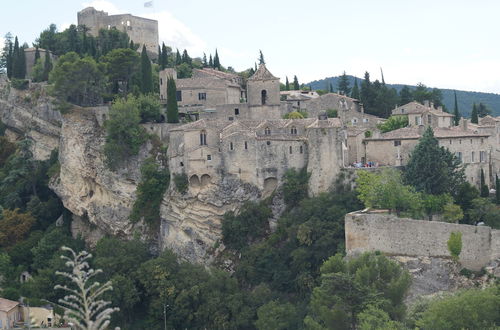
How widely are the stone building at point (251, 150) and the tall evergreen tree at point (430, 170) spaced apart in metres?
5.26

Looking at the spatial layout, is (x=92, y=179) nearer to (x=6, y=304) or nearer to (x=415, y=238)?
(x=6, y=304)

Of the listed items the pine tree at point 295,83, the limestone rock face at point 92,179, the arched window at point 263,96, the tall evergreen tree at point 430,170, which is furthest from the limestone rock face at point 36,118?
the tall evergreen tree at point 430,170

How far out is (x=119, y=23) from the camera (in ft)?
290

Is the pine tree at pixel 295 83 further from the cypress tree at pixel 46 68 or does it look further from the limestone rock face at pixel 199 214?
the limestone rock face at pixel 199 214

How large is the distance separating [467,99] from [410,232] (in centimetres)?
9823

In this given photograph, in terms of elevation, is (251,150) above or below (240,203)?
above

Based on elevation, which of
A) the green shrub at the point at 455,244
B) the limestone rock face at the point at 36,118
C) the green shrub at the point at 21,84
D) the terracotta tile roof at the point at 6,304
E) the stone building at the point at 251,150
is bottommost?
the terracotta tile roof at the point at 6,304

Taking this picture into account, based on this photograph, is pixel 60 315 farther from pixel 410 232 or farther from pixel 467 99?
pixel 467 99

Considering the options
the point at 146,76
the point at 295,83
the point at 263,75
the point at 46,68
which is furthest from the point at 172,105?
the point at 295,83

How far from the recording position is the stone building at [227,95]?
202 ft

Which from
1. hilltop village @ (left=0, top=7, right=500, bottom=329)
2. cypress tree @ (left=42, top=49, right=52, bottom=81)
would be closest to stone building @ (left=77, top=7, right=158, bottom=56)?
cypress tree @ (left=42, top=49, right=52, bottom=81)

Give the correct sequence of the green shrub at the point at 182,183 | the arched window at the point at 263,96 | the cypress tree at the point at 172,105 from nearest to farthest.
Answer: the green shrub at the point at 182,183 → the cypress tree at the point at 172,105 → the arched window at the point at 263,96

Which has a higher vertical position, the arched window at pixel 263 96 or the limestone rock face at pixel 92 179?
the arched window at pixel 263 96

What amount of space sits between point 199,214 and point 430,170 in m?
15.9
